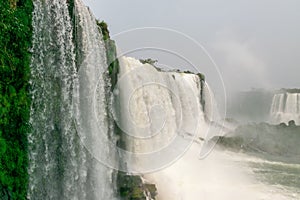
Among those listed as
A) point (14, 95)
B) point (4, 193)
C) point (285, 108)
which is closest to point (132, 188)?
point (4, 193)

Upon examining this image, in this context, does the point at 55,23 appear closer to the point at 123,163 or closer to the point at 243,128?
the point at 123,163

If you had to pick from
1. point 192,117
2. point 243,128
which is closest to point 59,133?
point 192,117

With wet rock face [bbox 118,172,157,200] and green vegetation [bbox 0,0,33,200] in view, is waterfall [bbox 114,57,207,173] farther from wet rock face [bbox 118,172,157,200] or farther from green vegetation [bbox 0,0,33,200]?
green vegetation [bbox 0,0,33,200]

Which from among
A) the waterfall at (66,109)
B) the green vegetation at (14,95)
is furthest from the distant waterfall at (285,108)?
the green vegetation at (14,95)

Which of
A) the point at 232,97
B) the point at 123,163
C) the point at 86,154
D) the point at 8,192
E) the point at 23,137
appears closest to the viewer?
the point at 8,192

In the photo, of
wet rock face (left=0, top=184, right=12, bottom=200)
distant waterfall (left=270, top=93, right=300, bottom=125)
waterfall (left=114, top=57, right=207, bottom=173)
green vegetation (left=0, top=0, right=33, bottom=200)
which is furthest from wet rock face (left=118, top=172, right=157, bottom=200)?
distant waterfall (left=270, top=93, right=300, bottom=125)
